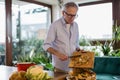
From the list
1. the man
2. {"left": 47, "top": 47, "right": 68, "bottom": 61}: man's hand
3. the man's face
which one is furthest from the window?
{"left": 47, "top": 47, "right": 68, "bottom": 61}: man's hand

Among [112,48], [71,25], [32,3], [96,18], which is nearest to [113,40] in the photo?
[112,48]

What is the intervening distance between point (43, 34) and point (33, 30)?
0.38 m

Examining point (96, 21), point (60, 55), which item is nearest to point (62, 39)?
point (60, 55)

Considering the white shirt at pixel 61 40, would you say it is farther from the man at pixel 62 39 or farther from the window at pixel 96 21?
the window at pixel 96 21

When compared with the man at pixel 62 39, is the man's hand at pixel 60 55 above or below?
below

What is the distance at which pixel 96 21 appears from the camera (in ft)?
15.6

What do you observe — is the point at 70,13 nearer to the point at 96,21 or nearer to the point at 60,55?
the point at 60,55

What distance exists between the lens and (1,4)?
3.80 metres

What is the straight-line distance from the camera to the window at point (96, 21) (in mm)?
4648

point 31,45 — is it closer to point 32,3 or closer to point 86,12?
point 32,3

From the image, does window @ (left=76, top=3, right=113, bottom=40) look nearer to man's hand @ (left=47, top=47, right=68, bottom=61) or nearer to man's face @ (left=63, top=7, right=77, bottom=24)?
man's face @ (left=63, top=7, right=77, bottom=24)

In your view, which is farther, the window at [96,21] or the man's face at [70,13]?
the window at [96,21]

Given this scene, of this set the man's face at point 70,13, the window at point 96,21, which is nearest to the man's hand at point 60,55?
the man's face at point 70,13

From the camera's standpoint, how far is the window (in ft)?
15.3
